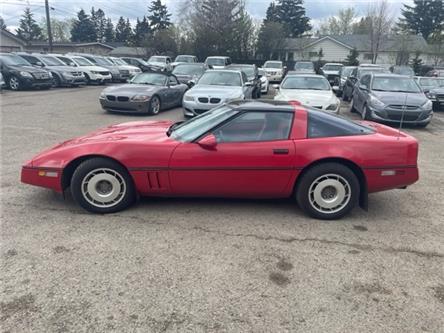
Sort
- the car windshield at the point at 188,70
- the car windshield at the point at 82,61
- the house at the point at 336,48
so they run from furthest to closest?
the house at the point at 336,48 < the car windshield at the point at 82,61 < the car windshield at the point at 188,70

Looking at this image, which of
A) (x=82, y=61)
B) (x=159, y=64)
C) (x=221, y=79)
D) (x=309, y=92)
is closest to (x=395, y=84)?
(x=309, y=92)

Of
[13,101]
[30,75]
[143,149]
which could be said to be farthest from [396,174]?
[30,75]

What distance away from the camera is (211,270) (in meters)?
3.16

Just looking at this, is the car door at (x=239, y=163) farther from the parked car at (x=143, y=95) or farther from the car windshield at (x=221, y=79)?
the car windshield at (x=221, y=79)

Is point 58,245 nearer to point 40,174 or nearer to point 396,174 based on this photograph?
point 40,174

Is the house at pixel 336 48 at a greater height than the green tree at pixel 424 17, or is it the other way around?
the green tree at pixel 424 17

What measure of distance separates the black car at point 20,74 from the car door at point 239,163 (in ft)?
51.7

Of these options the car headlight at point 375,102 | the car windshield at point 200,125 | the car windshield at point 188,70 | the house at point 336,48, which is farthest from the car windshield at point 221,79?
the house at point 336,48

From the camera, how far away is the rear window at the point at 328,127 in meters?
4.23

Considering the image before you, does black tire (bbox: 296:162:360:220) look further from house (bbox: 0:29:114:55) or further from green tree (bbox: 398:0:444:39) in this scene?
green tree (bbox: 398:0:444:39)

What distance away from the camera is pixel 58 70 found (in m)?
19.7

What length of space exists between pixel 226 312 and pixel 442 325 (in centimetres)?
150

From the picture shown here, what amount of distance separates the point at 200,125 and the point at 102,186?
1.32 m

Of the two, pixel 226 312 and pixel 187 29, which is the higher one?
pixel 187 29
